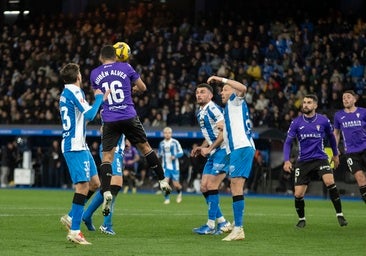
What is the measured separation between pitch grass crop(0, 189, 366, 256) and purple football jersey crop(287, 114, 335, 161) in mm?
1321

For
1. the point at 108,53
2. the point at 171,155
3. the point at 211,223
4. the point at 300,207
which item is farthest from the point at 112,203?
the point at 171,155

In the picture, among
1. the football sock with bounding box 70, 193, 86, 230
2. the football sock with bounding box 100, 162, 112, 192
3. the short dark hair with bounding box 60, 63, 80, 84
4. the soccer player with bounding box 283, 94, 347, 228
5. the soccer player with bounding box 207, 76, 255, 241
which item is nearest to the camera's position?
the football sock with bounding box 70, 193, 86, 230

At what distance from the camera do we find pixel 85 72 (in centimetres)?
4144

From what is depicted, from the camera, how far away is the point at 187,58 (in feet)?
130

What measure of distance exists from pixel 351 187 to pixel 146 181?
9.22m

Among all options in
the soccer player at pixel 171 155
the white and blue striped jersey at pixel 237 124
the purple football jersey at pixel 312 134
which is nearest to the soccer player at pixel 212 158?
the white and blue striped jersey at pixel 237 124

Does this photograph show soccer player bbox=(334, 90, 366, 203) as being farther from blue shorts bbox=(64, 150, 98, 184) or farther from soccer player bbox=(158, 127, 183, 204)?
soccer player bbox=(158, 127, 183, 204)

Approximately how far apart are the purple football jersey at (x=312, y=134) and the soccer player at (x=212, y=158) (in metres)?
2.03

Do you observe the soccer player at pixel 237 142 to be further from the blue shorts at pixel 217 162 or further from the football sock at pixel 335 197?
the football sock at pixel 335 197

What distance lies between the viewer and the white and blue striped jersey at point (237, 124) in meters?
14.2

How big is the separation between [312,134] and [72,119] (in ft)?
19.1

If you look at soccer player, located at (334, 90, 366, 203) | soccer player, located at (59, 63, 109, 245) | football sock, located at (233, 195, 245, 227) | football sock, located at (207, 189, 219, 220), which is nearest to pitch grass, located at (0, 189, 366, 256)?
football sock, located at (233, 195, 245, 227)

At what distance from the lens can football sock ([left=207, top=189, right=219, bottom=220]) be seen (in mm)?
15703

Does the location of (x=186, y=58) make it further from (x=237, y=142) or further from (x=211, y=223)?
(x=237, y=142)
